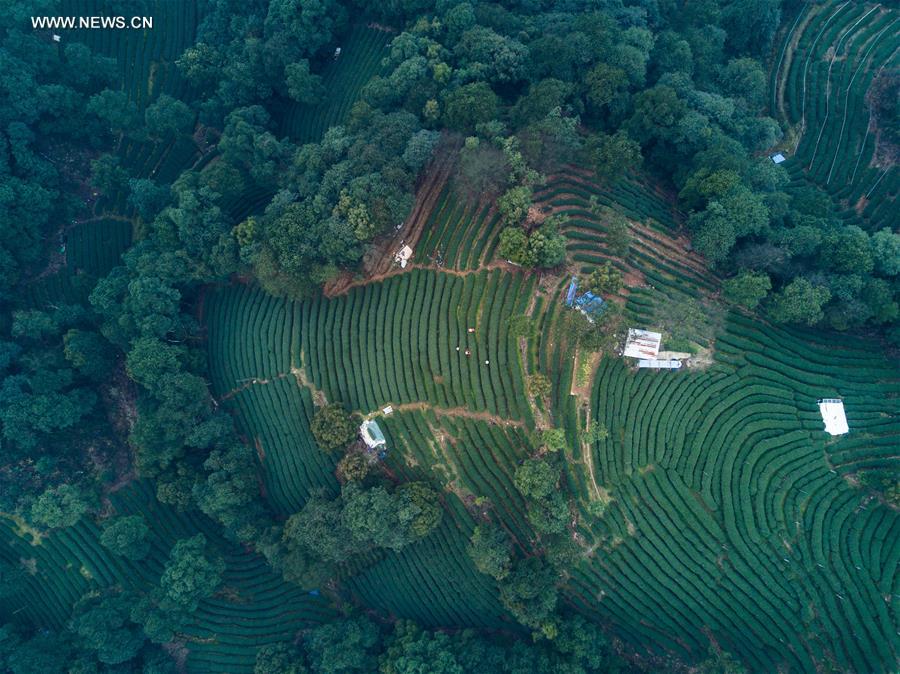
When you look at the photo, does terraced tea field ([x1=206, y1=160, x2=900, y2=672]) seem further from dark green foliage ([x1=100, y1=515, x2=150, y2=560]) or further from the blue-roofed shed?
dark green foliage ([x1=100, y1=515, x2=150, y2=560])

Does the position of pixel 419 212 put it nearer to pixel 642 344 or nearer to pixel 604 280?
pixel 604 280

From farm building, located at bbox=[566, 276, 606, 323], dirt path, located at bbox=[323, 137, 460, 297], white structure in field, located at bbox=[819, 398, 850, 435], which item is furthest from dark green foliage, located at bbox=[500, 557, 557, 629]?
dirt path, located at bbox=[323, 137, 460, 297]

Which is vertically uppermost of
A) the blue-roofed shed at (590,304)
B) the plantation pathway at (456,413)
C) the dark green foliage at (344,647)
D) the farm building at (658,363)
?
the blue-roofed shed at (590,304)

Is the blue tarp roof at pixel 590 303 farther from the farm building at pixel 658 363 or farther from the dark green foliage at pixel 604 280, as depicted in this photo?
the farm building at pixel 658 363

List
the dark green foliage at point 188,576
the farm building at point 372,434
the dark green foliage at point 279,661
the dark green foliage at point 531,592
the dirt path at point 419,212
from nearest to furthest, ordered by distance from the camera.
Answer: the dark green foliage at point 531,592, the farm building at point 372,434, the dark green foliage at point 279,661, the dark green foliage at point 188,576, the dirt path at point 419,212

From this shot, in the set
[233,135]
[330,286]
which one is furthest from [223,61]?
[330,286]

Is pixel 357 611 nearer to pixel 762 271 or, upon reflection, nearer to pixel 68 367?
pixel 68 367

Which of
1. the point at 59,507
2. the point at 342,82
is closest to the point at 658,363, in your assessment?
the point at 342,82

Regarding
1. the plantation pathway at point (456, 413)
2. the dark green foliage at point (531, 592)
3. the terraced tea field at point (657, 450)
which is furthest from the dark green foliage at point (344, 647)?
the plantation pathway at point (456, 413)
